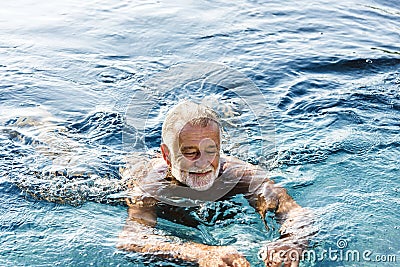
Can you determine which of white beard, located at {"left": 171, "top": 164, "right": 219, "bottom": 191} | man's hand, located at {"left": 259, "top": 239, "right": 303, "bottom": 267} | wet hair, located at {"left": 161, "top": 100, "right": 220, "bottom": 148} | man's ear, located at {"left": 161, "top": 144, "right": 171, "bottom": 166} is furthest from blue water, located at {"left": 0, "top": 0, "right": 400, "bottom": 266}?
wet hair, located at {"left": 161, "top": 100, "right": 220, "bottom": 148}

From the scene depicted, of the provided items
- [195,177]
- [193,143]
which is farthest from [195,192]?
[193,143]

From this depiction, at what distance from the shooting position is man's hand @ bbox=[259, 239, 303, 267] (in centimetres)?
338

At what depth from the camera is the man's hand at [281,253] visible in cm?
338

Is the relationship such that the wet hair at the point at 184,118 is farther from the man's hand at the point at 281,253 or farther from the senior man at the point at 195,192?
the man's hand at the point at 281,253

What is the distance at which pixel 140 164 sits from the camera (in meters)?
4.75

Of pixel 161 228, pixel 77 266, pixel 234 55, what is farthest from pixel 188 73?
A: pixel 77 266

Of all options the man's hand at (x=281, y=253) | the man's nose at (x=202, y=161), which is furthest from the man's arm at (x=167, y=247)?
the man's nose at (x=202, y=161)

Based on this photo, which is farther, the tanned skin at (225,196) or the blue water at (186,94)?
the blue water at (186,94)

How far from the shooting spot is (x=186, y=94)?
6.27m

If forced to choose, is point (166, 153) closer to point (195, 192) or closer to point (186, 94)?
point (195, 192)

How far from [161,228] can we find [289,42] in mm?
4613

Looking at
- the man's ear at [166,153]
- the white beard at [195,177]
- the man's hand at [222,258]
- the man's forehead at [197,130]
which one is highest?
the man's forehead at [197,130]

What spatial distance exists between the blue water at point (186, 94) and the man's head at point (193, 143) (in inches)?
14.4

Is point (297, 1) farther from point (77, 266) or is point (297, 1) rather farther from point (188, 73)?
point (77, 266)
